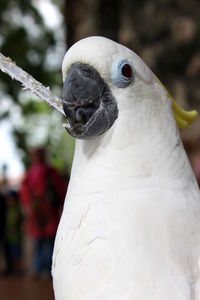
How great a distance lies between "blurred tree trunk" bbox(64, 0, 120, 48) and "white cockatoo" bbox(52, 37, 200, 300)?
4.12 metres

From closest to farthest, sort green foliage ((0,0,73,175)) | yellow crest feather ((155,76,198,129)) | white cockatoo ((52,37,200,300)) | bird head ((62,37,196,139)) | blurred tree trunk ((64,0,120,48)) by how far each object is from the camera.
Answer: white cockatoo ((52,37,200,300)) < bird head ((62,37,196,139)) < yellow crest feather ((155,76,198,129)) < blurred tree trunk ((64,0,120,48)) < green foliage ((0,0,73,175))

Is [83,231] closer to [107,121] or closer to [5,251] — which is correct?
[107,121]

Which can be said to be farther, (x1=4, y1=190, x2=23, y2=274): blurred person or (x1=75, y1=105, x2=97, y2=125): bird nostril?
(x1=4, y1=190, x2=23, y2=274): blurred person

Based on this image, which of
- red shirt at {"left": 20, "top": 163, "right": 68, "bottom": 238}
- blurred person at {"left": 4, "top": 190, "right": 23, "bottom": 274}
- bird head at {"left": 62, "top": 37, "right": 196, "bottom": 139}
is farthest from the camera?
blurred person at {"left": 4, "top": 190, "right": 23, "bottom": 274}

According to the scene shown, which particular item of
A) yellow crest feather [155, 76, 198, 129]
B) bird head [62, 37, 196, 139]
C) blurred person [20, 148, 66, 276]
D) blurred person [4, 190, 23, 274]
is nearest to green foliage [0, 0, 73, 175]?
blurred person [4, 190, 23, 274]

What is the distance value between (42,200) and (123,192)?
3776 mm

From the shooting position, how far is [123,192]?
1.67 m

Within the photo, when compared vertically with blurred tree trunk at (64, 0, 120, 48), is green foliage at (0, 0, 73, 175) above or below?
below

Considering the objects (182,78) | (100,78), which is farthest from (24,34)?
(100,78)

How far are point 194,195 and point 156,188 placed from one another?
0.44ft

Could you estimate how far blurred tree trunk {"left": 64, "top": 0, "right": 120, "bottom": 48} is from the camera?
19.1 ft

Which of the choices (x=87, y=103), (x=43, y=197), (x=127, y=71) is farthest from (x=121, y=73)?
(x=43, y=197)

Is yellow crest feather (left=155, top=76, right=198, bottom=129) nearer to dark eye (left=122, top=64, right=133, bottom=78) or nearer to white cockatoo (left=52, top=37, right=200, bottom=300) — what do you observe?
white cockatoo (left=52, top=37, right=200, bottom=300)

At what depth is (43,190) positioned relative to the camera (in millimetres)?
5305
